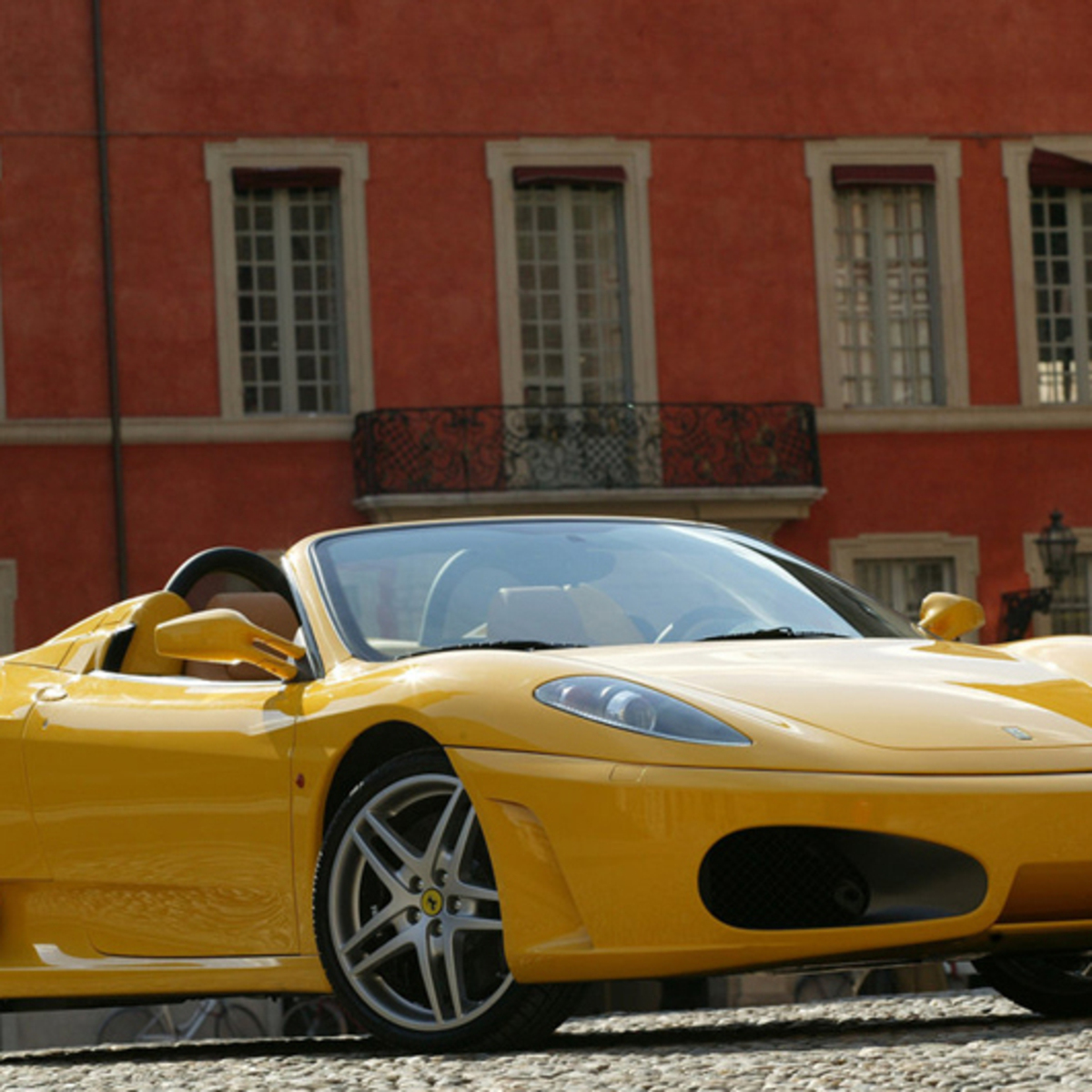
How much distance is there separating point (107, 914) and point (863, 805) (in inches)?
81.3

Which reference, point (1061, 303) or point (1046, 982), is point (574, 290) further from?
point (1046, 982)

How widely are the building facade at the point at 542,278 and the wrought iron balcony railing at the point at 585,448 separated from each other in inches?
Result: 1.4

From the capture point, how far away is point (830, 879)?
4.66 m

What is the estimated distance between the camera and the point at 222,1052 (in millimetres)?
5906

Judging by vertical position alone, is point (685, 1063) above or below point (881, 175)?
below

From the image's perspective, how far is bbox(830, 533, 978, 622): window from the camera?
2475 centimetres

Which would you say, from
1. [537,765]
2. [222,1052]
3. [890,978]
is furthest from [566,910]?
[890,978]

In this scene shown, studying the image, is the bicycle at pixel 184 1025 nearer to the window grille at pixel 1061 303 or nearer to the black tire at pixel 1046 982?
the window grille at pixel 1061 303

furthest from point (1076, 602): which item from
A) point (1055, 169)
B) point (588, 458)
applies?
point (588, 458)

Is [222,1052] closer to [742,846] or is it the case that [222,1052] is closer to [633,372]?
[742,846]

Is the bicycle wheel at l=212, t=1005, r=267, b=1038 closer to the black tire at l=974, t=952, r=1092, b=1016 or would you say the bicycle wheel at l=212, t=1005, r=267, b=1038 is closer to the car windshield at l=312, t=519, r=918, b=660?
the car windshield at l=312, t=519, r=918, b=660

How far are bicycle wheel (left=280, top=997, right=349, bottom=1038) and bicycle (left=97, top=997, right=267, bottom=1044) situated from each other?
0.88 feet

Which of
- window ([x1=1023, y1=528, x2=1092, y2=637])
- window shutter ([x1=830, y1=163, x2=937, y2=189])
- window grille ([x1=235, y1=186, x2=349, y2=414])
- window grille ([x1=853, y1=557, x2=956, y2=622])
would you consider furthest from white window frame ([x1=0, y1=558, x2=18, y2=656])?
window ([x1=1023, y1=528, x2=1092, y2=637])

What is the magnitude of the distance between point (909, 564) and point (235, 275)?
23.5 feet
